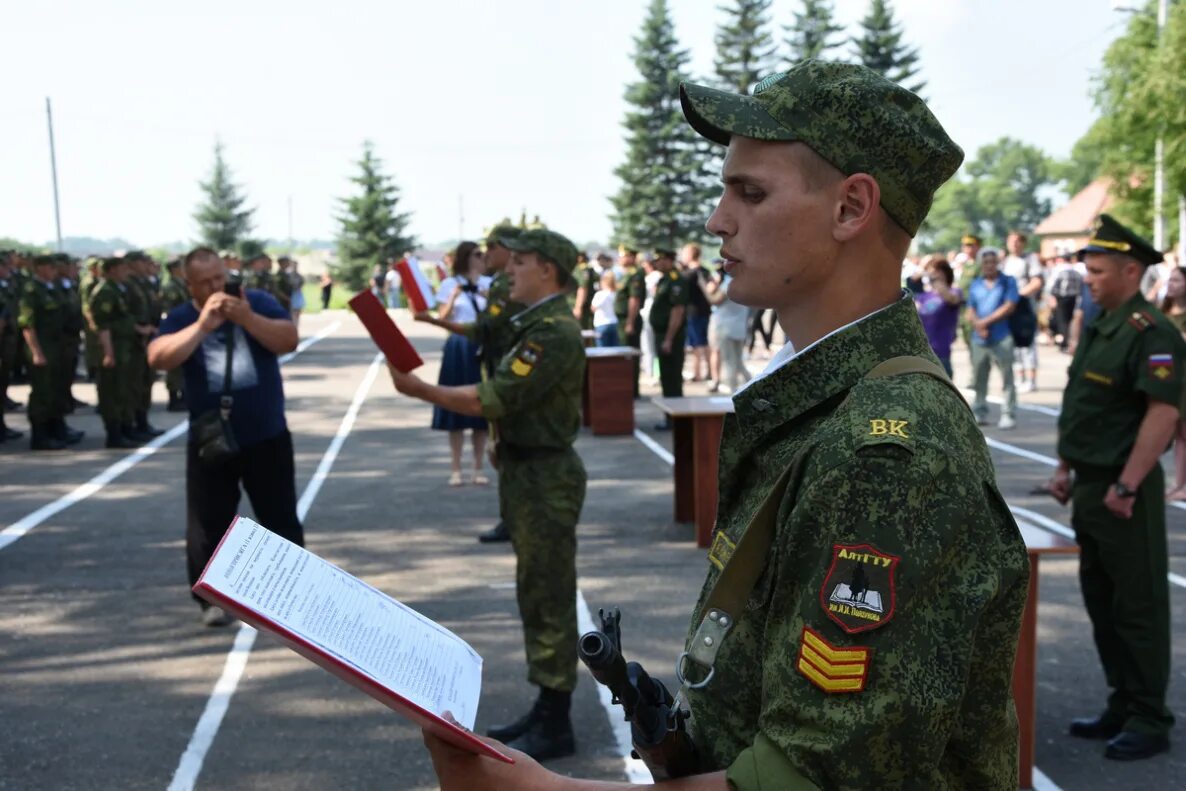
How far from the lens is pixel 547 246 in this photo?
5168 millimetres

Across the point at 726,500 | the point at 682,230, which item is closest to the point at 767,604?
the point at 726,500

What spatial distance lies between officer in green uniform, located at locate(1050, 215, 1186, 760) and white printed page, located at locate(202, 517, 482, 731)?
3.69 metres

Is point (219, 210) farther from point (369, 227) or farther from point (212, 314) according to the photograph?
point (212, 314)

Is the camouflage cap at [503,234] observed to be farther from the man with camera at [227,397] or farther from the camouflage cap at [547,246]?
the man with camera at [227,397]

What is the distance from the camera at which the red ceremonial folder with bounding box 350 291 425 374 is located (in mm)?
4262

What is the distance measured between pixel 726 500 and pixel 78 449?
43.2 ft

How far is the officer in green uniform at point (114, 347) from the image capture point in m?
13.4

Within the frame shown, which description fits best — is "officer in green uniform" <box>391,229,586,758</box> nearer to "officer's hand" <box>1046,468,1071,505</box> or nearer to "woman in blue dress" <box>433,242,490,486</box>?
"officer's hand" <box>1046,468,1071,505</box>

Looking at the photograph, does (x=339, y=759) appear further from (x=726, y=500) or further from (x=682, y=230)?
(x=682, y=230)

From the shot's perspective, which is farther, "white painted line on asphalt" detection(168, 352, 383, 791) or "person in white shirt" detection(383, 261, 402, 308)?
"person in white shirt" detection(383, 261, 402, 308)

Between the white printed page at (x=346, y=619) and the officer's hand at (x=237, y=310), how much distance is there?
15.0 feet

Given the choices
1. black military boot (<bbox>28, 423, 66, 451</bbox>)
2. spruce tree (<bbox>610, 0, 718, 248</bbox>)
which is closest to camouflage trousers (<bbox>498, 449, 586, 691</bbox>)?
black military boot (<bbox>28, 423, 66, 451</bbox>)

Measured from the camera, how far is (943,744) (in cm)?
127

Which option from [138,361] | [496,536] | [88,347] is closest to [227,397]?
[496,536]
